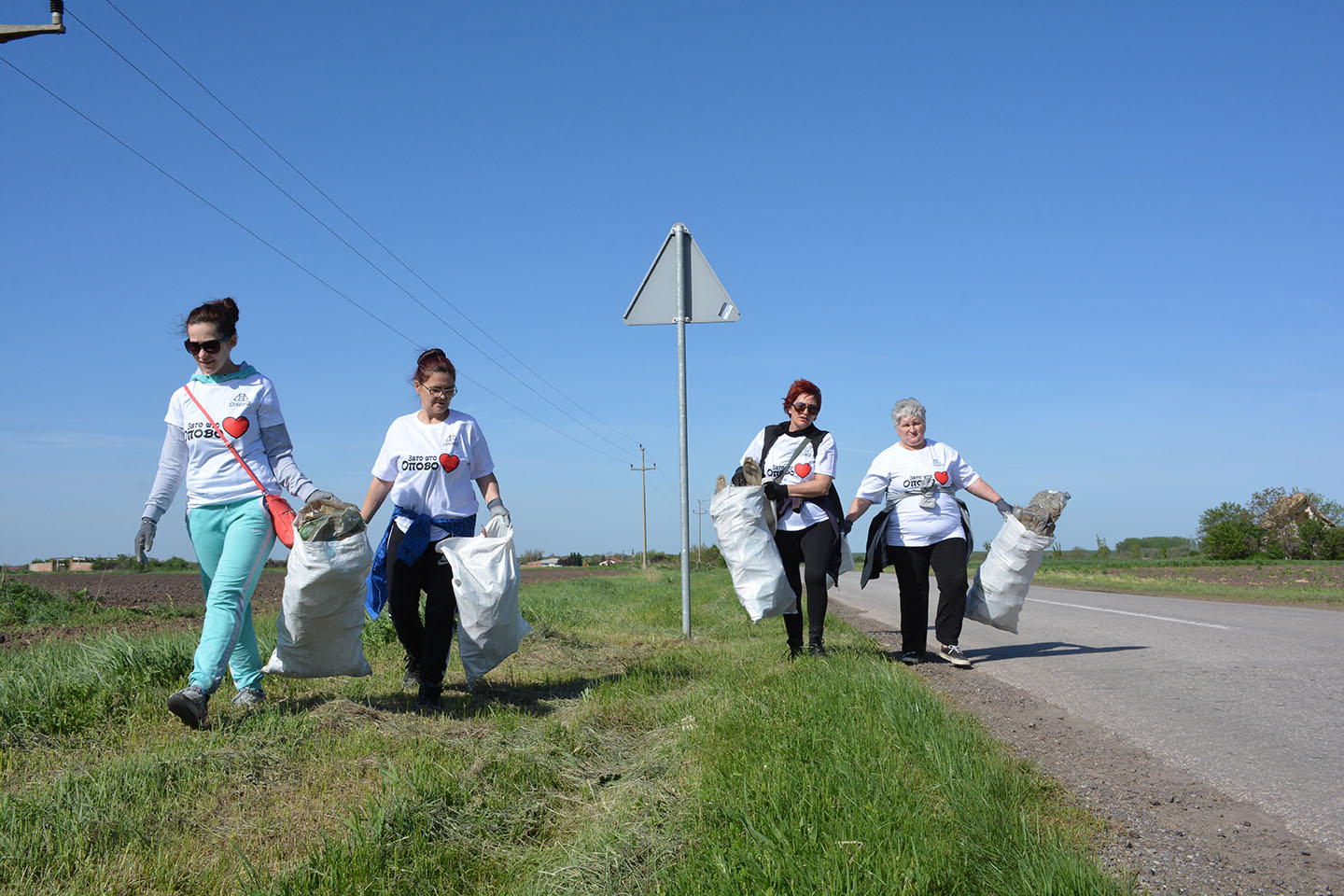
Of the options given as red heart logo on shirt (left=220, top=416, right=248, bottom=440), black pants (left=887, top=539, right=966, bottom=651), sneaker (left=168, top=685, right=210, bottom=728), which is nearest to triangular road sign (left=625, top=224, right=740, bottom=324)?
black pants (left=887, top=539, right=966, bottom=651)

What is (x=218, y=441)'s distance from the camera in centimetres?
459

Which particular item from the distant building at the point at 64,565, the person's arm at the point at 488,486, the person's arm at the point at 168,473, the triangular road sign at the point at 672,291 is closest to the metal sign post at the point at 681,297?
the triangular road sign at the point at 672,291

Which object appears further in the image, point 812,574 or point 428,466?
point 812,574

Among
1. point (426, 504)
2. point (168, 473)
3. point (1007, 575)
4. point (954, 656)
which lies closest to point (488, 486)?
point (426, 504)

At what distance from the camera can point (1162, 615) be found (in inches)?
408

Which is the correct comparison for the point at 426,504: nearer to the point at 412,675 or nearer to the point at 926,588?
the point at 412,675

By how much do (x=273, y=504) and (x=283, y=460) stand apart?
291 millimetres

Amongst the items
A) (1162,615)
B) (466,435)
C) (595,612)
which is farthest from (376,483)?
(1162,615)

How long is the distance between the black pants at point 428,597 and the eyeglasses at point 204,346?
1.28 metres

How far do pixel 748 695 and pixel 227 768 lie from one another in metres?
2.24

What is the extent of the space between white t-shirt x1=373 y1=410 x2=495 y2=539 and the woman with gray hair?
289cm

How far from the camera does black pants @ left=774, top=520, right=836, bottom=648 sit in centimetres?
629

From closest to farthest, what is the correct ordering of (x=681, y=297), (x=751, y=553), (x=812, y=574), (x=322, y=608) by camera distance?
(x=322, y=608) → (x=751, y=553) → (x=812, y=574) → (x=681, y=297)

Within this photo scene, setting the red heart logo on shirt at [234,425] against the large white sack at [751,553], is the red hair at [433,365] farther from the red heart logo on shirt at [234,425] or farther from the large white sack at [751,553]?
the large white sack at [751,553]
